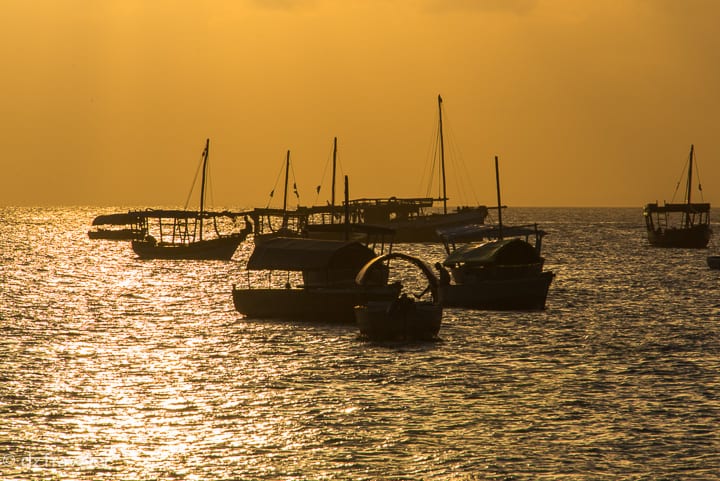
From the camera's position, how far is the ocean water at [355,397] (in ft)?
99.5

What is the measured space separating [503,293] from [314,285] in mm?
12884

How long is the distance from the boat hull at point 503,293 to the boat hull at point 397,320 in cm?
1490

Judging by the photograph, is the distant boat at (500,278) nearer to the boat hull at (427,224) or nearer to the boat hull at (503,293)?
the boat hull at (503,293)

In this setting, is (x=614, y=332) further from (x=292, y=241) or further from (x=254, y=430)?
(x=254, y=430)

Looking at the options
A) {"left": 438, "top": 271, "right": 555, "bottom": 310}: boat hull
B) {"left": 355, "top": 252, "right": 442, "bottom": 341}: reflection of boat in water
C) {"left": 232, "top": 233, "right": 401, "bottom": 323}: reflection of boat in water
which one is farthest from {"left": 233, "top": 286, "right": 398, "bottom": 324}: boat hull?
{"left": 438, "top": 271, "right": 555, "bottom": 310}: boat hull

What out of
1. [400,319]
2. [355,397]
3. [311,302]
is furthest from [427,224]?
[355,397]

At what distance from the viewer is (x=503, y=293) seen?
228ft

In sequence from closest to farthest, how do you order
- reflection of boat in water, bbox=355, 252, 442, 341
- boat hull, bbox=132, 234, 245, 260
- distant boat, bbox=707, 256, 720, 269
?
reflection of boat in water, bbox=355, 252, 442, 341 → distant boat, bbox=707, 256, 720, 269 → boat hull, bbox=132, 234, 245, 260

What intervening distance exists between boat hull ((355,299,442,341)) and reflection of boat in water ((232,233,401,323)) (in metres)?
4.39

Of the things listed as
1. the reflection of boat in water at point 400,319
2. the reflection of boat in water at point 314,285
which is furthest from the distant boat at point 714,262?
the reflection of boat in water at point 400,319

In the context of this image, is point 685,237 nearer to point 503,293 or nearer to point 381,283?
point 503,293

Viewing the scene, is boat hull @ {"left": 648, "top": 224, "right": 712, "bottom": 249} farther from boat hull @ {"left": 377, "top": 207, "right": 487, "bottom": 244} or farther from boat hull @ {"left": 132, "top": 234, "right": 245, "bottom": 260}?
boat hull @ {"left": 132, "top": 234, "right": 245, "bottom": 260}

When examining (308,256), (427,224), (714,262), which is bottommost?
(714,262)

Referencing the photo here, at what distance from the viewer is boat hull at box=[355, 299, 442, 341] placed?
2116 inches
